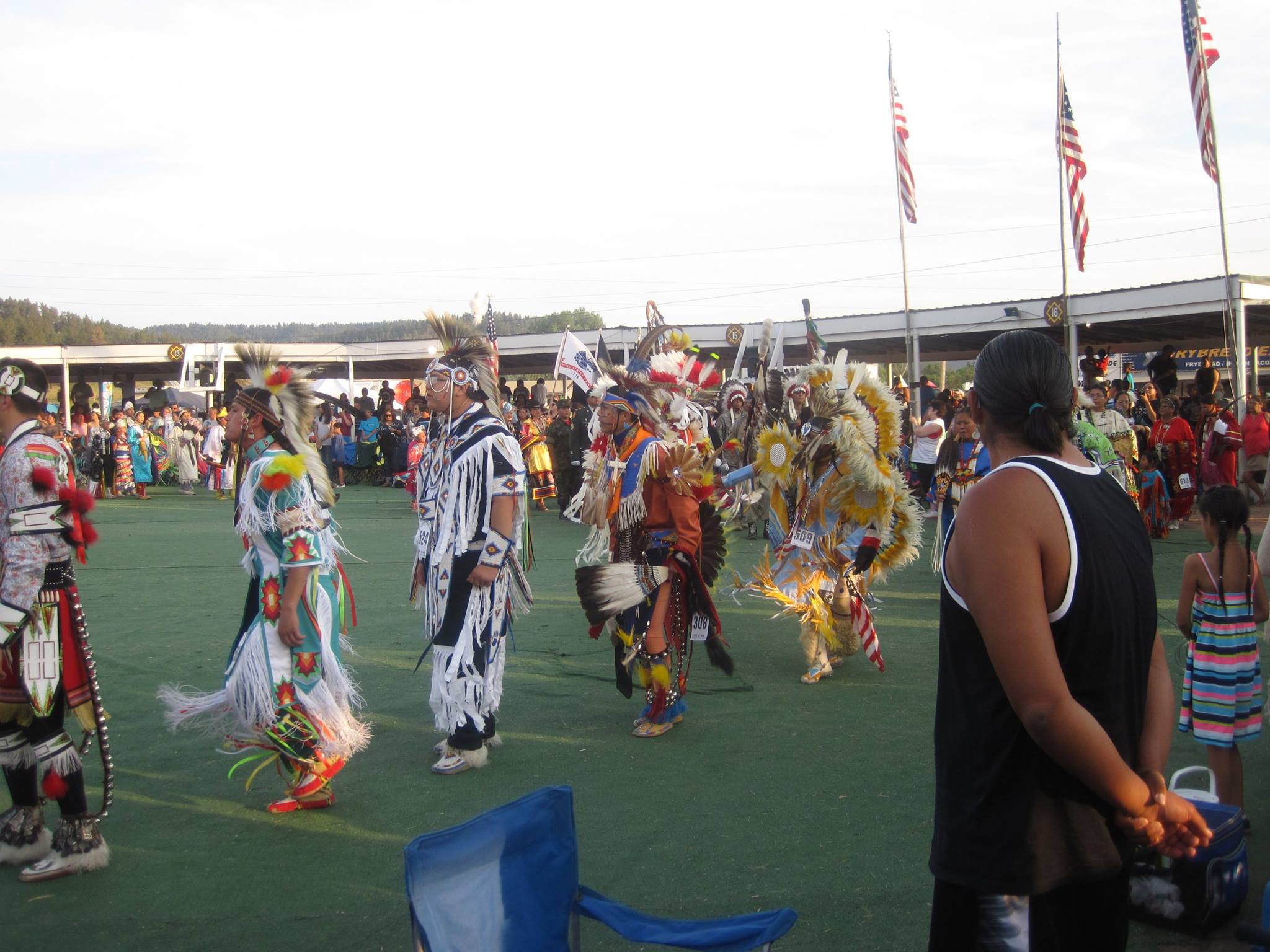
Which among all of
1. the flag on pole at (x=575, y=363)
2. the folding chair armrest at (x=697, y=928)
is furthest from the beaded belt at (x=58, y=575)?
the flag on pole at (x=575, y=363)

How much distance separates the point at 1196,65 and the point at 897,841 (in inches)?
510

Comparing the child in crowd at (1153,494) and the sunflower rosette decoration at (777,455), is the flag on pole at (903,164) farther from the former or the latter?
the sunflower rosette decoration at (777,455)

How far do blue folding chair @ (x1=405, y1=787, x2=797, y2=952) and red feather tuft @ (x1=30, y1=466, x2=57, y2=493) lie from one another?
194cm

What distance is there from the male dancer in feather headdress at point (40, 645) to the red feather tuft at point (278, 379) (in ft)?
2.83

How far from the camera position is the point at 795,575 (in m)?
6.30

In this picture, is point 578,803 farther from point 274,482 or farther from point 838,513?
point 838,513

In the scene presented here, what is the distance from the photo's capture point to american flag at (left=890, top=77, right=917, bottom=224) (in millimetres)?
20891

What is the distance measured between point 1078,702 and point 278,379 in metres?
3.58

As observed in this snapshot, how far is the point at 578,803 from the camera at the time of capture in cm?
430

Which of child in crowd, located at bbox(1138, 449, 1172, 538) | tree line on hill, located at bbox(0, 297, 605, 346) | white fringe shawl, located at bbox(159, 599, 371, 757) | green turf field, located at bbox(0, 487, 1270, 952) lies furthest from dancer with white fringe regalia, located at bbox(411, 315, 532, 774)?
tree line on hill, located at bbox(0, 297, 605, 346)

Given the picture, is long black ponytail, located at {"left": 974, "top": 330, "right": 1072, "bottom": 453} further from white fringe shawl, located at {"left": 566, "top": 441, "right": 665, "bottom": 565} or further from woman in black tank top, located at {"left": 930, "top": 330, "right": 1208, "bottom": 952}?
white fringe shawl, located at {"left": 566, "top": 441, "right": 665, "bottom": 565}

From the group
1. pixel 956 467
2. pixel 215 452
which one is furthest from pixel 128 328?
pixel 956 467

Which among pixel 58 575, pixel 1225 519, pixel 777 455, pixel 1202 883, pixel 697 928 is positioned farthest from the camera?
pixel 777 455

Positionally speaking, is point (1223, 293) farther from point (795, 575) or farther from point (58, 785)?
point (58, 785)
